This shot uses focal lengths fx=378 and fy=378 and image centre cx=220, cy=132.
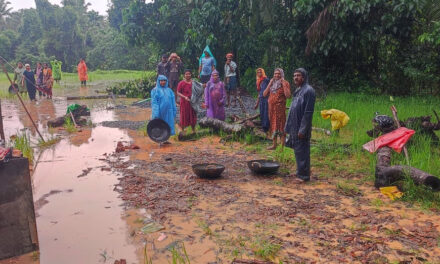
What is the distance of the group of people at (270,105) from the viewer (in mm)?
5207

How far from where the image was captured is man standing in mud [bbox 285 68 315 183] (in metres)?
5.10

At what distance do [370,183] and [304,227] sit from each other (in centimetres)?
175

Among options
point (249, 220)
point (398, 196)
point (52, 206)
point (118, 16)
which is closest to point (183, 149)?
point (52, 206)

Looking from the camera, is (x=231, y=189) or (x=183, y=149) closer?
(x=231, y=189)

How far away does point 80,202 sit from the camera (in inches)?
190

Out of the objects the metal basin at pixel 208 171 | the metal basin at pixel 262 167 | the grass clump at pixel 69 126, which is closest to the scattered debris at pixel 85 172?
the metal basin at pixel 208 171

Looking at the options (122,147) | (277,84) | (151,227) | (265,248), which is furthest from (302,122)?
(122,147)

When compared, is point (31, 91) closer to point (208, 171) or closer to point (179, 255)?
point (208, 171)

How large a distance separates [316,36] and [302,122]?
6705 mm

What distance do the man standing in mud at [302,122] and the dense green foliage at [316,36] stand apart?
231 inches

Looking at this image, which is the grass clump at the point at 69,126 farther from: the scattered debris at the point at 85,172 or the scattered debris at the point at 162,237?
the scattered debris at the point at 162,237

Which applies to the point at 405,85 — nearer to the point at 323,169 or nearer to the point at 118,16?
the point at 323,169

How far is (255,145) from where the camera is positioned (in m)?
7.48

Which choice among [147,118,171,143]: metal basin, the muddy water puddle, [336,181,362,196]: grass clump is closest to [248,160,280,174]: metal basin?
[336,181,362,196]: grass clump
